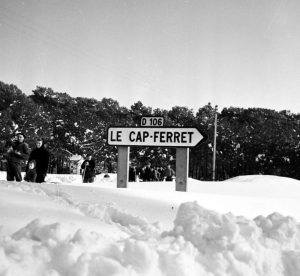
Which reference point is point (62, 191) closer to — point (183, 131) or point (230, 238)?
point (183, 131)

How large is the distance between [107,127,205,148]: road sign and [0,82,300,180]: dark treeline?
3353cm

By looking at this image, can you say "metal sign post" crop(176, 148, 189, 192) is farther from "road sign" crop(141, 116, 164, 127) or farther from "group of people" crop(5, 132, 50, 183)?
"group of people" crop(5, 132, 50, 183)

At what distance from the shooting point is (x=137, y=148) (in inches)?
1845

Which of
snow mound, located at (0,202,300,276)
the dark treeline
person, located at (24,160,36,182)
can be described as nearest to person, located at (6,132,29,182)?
person, located at (24,160,36,182)

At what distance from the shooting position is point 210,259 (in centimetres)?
259

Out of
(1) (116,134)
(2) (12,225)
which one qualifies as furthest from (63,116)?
(2) (12,225)

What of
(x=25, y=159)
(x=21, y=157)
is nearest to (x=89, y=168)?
(x=25, y=159)

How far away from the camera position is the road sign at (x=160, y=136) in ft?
24.9

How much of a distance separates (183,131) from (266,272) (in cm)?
513

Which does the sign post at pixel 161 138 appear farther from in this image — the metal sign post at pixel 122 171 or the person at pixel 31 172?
the person at pixel 31 172

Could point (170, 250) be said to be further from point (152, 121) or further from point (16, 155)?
point (16, 155)

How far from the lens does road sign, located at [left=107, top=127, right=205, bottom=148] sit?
24.9 feet

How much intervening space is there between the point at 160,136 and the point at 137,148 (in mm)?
39231

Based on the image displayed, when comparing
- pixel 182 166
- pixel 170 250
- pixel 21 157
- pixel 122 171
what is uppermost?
pixel 21 157
